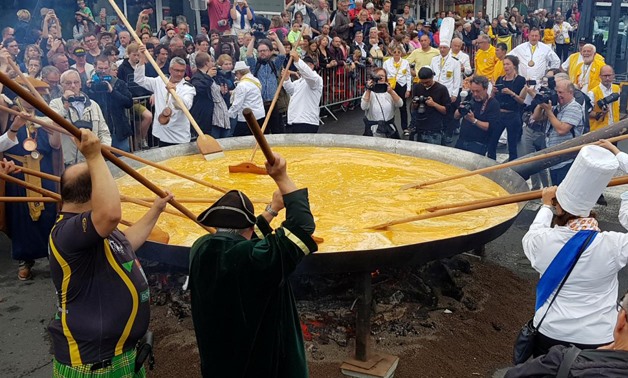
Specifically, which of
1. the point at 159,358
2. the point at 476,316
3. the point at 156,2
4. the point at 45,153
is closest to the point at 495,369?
the point at 476,316

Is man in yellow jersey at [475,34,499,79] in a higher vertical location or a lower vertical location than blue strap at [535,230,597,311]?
higher

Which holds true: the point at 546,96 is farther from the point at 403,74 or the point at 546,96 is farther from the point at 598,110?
the point at 403,74

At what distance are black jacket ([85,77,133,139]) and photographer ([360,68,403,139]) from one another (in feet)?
11.0

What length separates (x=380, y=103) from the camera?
31.7 feet

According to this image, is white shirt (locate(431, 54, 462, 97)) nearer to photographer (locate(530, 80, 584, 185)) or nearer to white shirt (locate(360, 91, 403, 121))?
white shirt (locate(360, 91, 403, 121))

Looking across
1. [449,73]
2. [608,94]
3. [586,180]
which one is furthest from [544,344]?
[449,73]

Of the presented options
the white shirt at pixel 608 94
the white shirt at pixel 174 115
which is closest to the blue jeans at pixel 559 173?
the white shirt at pixel 608 94

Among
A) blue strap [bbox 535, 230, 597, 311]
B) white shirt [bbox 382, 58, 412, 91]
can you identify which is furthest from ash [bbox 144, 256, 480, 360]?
white shirt [bbox 382, 58, 412, 91]

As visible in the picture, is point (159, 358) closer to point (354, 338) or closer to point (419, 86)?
point (354, 338)

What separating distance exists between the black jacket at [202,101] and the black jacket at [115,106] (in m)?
0.94

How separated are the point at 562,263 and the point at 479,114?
5892mm

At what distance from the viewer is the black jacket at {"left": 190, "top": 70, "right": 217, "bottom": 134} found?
9.12m

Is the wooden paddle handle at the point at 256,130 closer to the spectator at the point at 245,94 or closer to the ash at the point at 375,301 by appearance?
the ash at the point at 375,301

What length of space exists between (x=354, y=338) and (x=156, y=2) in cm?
1261
